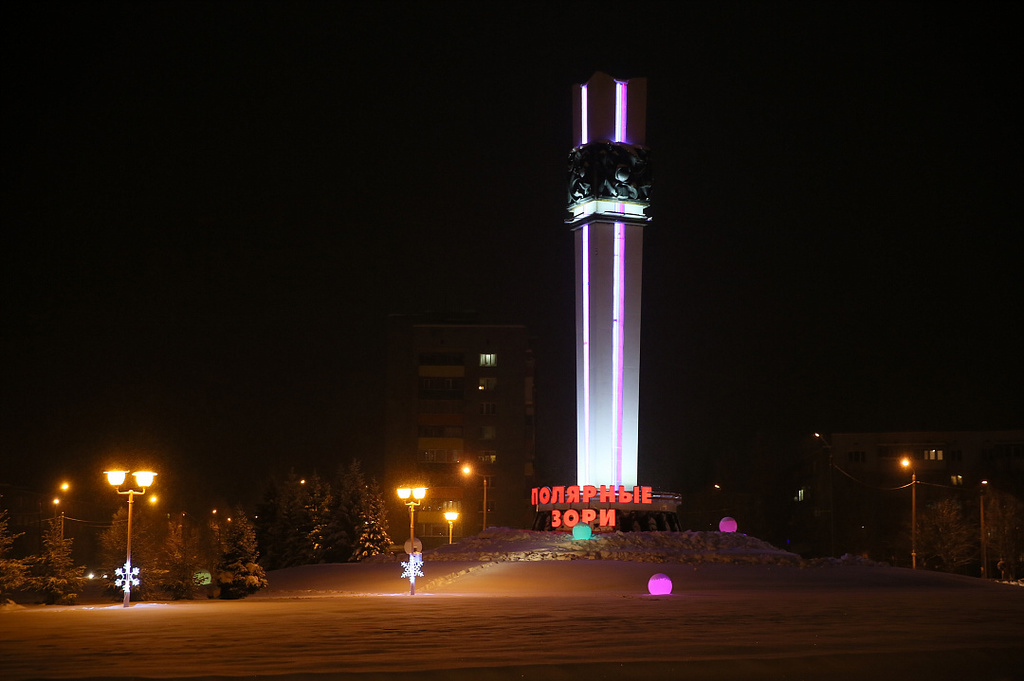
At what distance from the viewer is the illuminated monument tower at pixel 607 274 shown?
58.5 metres

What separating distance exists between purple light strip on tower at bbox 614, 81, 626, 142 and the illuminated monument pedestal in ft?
0.26

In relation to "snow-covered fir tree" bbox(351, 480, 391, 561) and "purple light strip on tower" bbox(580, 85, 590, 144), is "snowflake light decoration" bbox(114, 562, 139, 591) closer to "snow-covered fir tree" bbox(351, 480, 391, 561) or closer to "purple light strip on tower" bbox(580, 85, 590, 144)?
"snow-covered fir tree" bbox(351, 480, 391, 561)

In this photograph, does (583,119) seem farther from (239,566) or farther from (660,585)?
(660,585)

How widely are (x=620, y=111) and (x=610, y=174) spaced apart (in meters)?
4.23

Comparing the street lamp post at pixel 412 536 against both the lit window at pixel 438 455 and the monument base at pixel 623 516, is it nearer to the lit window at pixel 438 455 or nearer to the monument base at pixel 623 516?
the monument base at pixel 623 516

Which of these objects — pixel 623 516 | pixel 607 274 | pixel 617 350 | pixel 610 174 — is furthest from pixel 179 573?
pixel 610 174

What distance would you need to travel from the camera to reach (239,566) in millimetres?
34344

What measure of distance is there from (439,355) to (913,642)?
7885 cm

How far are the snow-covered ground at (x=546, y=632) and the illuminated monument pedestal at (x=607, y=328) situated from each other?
1908 cm

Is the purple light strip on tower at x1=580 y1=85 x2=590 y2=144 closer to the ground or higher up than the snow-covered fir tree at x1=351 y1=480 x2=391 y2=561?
higher up

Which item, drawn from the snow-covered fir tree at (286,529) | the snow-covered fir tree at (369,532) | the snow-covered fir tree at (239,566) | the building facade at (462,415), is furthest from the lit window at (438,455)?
the snow-covered fir tree at (239,566)

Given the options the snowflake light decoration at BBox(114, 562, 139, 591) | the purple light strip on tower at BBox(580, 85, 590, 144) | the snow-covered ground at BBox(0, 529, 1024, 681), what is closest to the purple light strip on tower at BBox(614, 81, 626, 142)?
the purple light strip on tower at BBox(580, 85, 590, 144)

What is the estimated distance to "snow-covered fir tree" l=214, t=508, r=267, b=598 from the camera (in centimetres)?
3369

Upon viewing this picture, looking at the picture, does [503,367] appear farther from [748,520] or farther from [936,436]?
[936,436]
